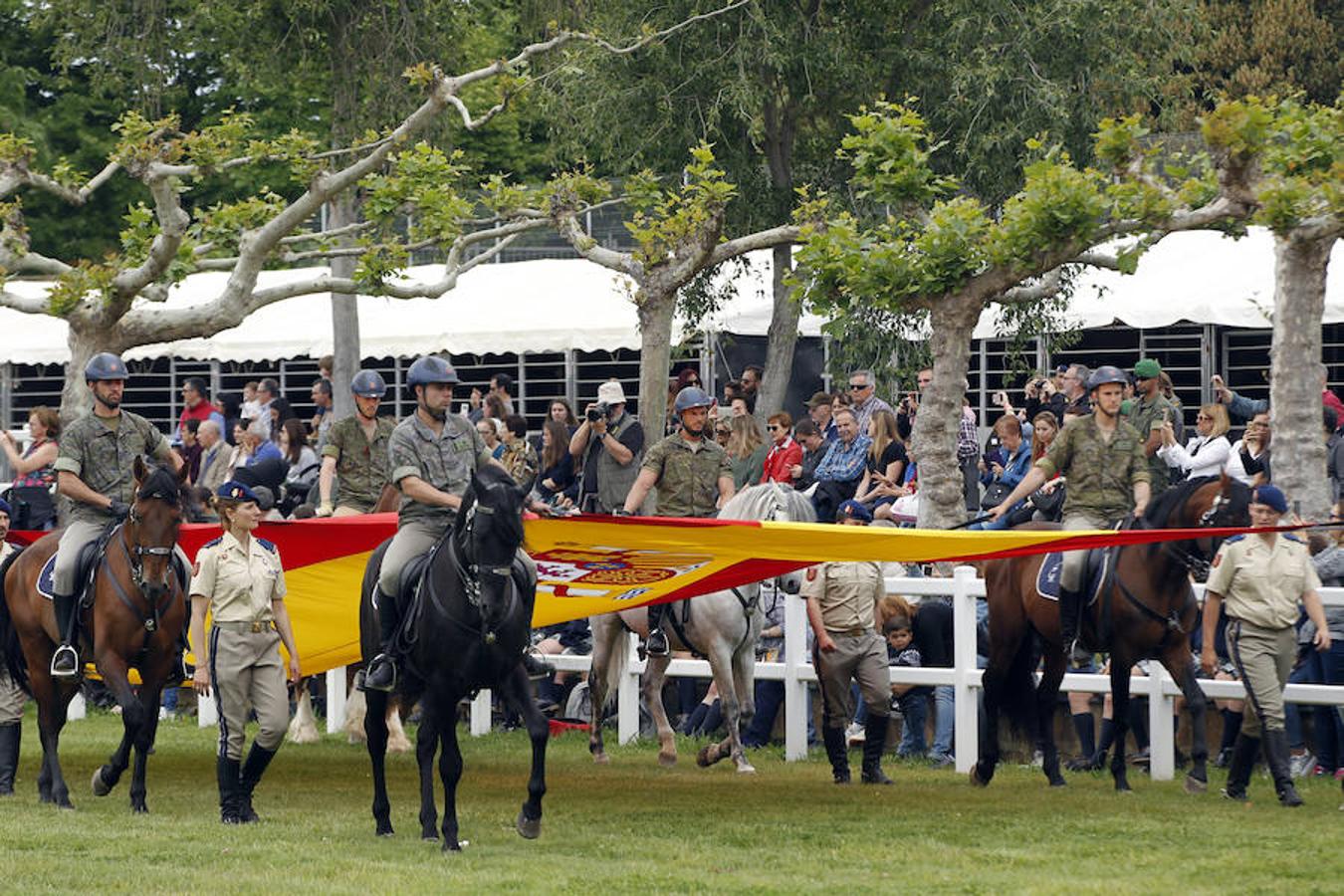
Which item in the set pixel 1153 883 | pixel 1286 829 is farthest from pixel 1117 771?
pixel 1153 883

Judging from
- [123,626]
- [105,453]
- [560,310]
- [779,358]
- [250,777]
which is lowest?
[250,777]

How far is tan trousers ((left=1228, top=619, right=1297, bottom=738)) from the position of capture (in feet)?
42.1

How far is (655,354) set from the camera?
22.1 metres

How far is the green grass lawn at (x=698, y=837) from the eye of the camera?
1038 centimetres

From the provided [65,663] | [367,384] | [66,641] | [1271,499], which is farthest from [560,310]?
[1271,499]

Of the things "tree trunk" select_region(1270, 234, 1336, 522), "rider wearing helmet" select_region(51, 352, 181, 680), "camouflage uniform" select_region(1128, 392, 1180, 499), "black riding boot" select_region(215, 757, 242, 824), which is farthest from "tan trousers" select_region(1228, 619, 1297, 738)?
"rider wearing helmet" select_region(51, 352, 181, 680)

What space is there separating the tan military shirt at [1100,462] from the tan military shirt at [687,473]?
9.01 ft

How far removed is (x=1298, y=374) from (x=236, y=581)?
9.92m

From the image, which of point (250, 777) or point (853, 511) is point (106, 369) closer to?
point (250, 777)

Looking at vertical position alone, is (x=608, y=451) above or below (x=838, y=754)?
above

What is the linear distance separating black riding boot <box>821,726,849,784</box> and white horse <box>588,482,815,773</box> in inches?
31.2

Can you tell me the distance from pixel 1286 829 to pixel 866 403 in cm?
973

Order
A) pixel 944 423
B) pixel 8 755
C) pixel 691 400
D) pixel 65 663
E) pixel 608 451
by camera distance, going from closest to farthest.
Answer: pixel 65 663 < pixel 8 755 < pixel 691 400 < pixel 944 423 < pixel 608 451

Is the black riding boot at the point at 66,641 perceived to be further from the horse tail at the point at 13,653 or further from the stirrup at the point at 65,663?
the horse tail at the point at 13,653
